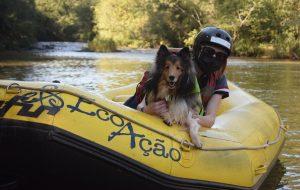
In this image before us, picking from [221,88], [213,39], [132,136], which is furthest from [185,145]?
[213,39]

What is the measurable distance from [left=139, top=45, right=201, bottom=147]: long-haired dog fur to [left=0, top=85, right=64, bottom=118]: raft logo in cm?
74

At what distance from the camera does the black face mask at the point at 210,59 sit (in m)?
4.65

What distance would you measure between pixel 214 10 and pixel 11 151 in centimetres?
3458

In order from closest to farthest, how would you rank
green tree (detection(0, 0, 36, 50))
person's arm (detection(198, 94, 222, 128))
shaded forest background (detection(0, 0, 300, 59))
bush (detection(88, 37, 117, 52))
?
person's arm (detection(198, 94, 222, 128)) < green tree (detection(0, 0, 36, 50)) < shaded forest background (detection(0, 0, 300, 59)) < bush (detection(88, 37, 117, 52))

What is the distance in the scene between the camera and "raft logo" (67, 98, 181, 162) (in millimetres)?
3600

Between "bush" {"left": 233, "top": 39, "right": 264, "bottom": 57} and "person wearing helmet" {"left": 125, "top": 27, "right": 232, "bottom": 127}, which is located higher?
"person wearing helmet" {"left": 125, "top": 27, "right": 232, "bottom": 127}

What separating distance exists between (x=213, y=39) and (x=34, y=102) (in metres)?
1.87

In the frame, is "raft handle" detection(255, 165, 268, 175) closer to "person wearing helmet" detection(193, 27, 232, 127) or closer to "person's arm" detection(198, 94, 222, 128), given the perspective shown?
"person's arm" detection(198, 94, 222, 128)

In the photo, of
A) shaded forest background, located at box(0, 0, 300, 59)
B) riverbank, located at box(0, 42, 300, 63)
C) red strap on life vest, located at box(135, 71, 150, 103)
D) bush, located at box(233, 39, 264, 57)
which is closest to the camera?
red strap on life vest, located at box(135, 71, 150, 103)

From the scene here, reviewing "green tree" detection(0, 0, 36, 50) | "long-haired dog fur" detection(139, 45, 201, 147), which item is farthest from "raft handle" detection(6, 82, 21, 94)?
"green tree" detection(0, 0, 36, 50)

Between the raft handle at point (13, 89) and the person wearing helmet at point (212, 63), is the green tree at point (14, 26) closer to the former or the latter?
the person wearing helmet at point (212, 63)

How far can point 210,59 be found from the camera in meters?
4.65

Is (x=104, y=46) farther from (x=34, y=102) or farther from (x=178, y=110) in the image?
(x=34, y=102)

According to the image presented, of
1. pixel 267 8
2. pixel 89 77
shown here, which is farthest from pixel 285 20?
pixel 89 77
